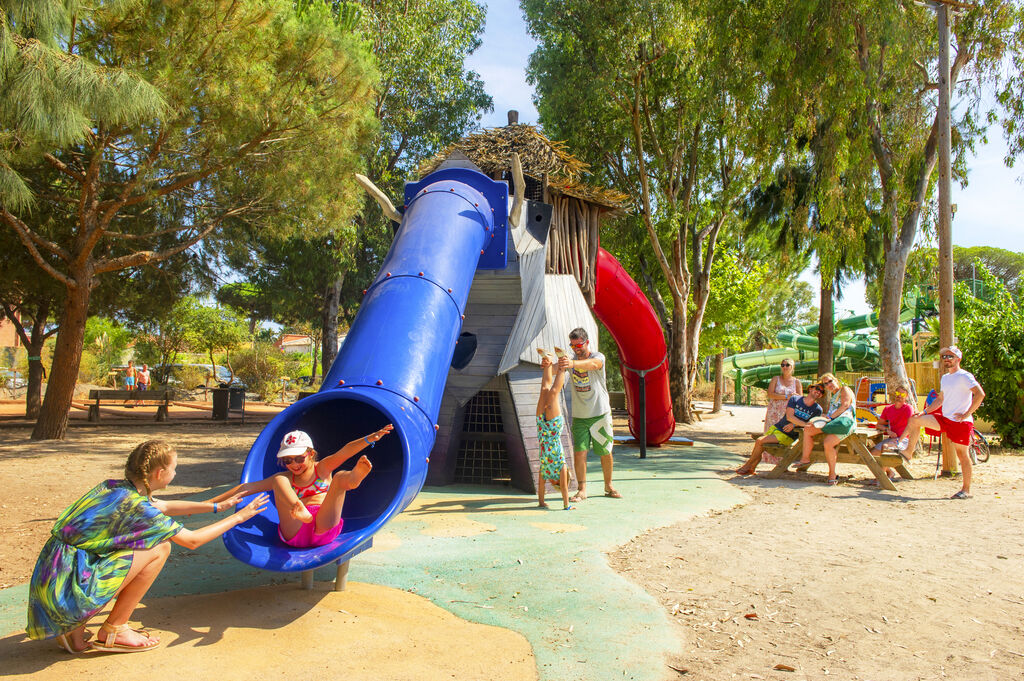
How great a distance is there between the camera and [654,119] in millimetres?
18109

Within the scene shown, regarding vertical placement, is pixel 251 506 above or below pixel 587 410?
below

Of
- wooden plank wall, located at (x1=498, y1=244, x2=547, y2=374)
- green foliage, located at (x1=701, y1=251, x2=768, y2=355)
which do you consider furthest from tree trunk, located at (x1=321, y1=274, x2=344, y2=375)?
wooden plank wall, located at (x1=498, y1=244, x2=547, y2=374)

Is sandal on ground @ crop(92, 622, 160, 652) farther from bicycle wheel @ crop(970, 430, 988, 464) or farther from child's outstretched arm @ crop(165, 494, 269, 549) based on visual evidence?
bicycle wheel @ crop(970, 430, 988, 464)

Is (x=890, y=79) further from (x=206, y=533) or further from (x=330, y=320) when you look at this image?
(x=330, y=320)

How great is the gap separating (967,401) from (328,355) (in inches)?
707

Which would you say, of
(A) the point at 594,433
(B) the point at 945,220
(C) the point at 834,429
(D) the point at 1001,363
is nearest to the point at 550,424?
(A) the point at 594,433

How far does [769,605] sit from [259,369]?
28134mm

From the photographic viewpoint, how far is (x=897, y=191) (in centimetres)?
1127

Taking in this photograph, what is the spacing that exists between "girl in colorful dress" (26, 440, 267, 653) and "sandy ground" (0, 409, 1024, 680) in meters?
0.15

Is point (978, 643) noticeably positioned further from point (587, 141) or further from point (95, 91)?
point (587, 141)

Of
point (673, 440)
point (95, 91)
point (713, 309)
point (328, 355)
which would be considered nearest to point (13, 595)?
point (95, 91)

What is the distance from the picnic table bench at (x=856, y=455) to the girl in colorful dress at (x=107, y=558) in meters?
7.39

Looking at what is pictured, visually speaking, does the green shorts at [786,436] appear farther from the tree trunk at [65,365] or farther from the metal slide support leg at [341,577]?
the tree trunk at [65,365]

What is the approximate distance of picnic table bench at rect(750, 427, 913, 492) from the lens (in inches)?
333
